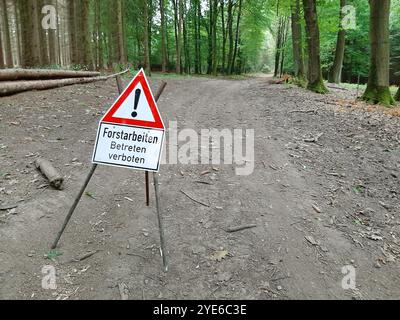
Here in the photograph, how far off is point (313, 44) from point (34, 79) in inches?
424

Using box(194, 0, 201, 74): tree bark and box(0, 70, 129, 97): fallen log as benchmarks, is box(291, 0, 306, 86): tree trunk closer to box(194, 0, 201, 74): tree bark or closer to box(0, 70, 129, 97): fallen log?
box(0, 70, 129, 97): fallen log

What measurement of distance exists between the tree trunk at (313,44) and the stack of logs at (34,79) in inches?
359

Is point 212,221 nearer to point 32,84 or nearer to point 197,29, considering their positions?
point 32,84

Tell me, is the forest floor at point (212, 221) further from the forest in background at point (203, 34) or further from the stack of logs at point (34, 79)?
the forest in background at point (203, 34)

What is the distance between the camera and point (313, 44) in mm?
13141

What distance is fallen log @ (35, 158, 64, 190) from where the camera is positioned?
4.66 meters

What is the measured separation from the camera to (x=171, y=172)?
549cm

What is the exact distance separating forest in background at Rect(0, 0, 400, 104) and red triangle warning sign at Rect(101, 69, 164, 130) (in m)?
9.64

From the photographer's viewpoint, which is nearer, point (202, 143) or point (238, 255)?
point (238, 255)

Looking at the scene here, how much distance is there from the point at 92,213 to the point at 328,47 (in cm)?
2923

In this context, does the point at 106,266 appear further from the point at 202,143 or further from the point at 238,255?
the point at 202,143

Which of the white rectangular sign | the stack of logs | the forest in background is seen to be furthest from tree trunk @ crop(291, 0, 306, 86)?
the white rectangular sign

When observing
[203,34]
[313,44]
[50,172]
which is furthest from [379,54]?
[203,34]
